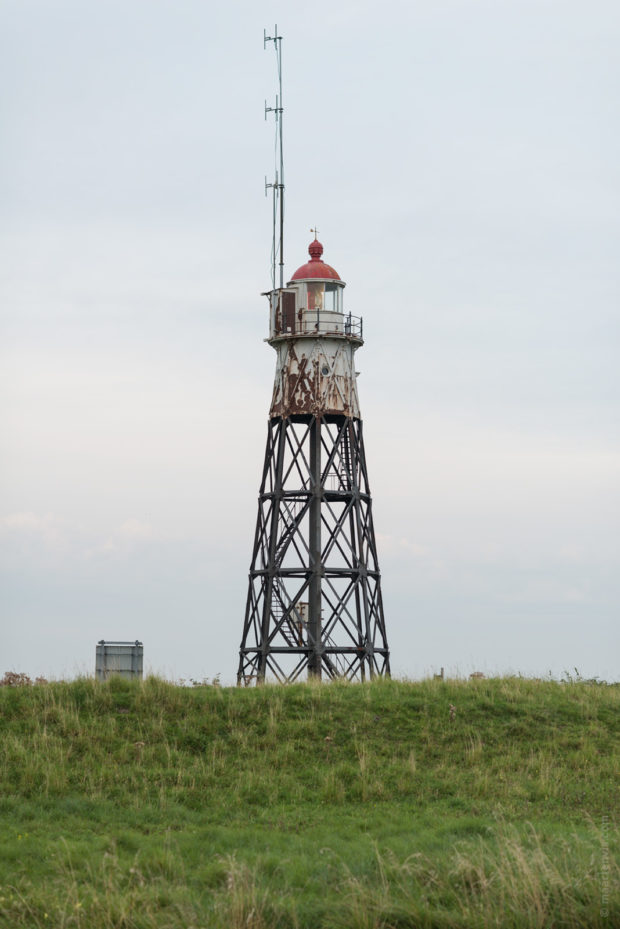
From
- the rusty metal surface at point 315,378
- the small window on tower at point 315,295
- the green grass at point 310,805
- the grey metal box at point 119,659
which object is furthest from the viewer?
the small window on tower at point 315,295

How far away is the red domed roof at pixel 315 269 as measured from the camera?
48.1 metres

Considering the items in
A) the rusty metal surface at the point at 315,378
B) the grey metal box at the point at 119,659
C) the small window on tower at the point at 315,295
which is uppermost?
the small window on tower at the point at 315,295

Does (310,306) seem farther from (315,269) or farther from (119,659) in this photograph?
(119,659)

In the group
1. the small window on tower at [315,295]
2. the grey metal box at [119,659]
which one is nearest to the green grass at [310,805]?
the grey metal box at [119,659]

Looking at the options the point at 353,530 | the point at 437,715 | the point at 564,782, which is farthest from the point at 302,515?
the point at 564,782

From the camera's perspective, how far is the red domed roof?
48125 mm

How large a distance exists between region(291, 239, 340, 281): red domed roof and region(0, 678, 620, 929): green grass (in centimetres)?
2217

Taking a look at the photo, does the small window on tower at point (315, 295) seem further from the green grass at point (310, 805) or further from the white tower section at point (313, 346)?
the green grass at point (310, 805)

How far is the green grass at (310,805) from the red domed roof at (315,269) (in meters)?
22.2

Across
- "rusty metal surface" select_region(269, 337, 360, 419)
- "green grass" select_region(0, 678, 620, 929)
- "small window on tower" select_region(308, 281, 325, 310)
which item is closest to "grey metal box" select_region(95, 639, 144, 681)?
"green grass" select_region(0, 678, 620, 929)

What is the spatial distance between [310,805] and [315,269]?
31.1 metres

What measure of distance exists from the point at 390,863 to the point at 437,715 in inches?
411

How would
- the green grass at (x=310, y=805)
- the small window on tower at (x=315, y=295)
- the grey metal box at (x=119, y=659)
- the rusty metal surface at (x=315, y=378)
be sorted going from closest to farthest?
the green grass at (x=310, y=805) → the grey metal box at (x=119, y=659) → the rusty metal surface at (x=315, y=378) → the small window on tower at (x=315, y=295)

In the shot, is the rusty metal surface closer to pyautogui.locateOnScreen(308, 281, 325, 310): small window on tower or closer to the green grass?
pyautogui.locateOnScreen(308, 281, 325, 310): small window on tower
